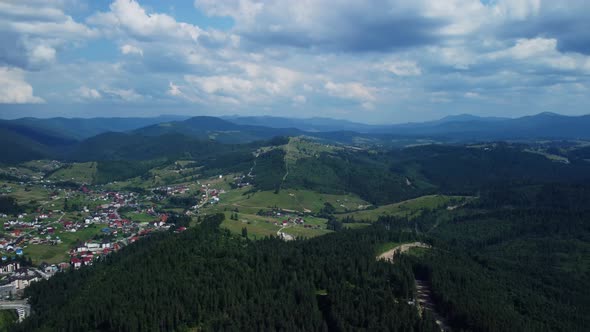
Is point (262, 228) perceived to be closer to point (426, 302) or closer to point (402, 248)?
point (402, 248)

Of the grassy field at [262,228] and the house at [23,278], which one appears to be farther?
the grassy field at [262,228]

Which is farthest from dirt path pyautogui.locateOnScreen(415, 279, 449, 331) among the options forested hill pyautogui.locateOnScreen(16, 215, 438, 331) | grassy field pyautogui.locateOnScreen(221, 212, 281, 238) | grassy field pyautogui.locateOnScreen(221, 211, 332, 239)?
grassy field pyautogui.locateOnScreen(221, 212, 281, 238)

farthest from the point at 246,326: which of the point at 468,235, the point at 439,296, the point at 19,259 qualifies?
the point at 468,235

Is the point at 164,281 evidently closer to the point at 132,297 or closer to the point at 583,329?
the point at 132,297

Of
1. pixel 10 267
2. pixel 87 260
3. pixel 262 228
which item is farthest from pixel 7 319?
pixel 262 228

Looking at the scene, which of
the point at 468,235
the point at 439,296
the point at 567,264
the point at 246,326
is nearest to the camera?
the point at 246,326

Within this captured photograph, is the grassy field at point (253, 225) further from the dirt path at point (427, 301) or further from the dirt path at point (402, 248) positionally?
the dirt path at point (427, 301)

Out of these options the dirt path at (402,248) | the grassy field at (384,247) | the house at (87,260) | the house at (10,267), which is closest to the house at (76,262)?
the house at (87,260)

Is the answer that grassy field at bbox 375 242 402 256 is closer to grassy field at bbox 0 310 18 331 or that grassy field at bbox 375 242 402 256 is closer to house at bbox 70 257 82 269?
grassy field at bbox 0 310 18 331
